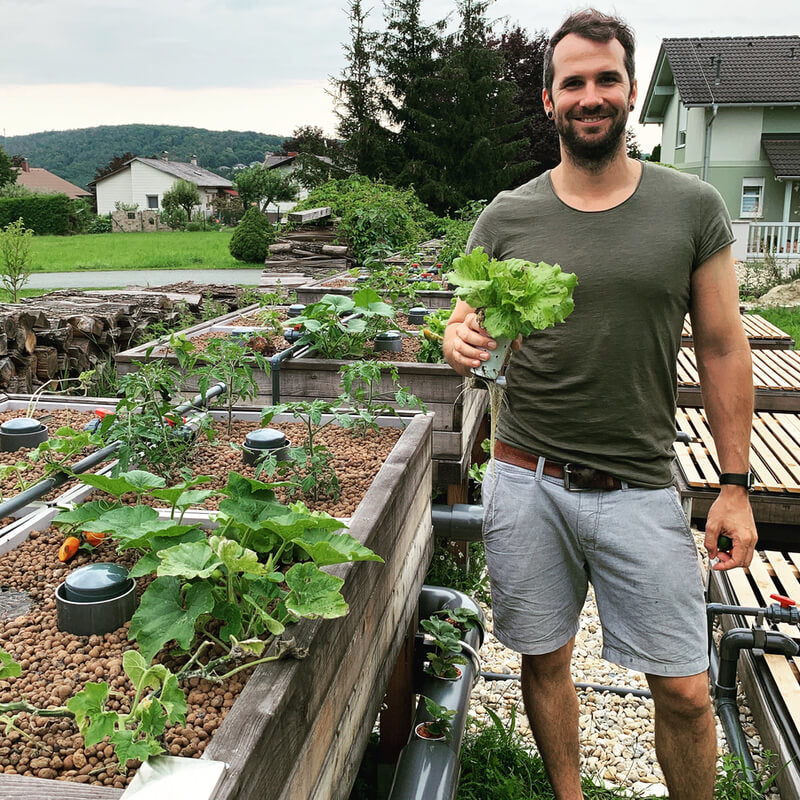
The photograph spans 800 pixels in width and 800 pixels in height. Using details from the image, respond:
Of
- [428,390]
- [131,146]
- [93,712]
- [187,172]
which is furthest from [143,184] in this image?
[93,712]

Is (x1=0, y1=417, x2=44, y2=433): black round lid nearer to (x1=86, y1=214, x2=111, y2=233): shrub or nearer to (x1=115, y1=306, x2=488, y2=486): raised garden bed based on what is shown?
(x1=115, y1=306, x2=488, y2=486): raised garden bed

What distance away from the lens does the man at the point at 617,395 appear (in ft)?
6.35

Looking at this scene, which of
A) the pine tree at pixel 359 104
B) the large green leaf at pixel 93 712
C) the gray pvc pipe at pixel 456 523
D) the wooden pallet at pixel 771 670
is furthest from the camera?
the pine tree at pixel 359 104

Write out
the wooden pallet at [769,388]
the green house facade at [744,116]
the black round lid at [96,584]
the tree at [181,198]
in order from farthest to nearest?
the tree at [181,198], the green house facade at [744,116], the wooden pallet at [769,388], the black round lid at [96,584]

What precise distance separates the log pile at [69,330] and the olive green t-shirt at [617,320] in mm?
4611

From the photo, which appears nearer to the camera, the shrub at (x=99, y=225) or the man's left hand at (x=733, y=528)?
the man's left hand at (x=733, y=528)

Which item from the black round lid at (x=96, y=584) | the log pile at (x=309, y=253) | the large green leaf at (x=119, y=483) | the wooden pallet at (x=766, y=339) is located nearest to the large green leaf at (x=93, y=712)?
the black round lid at (x=96, y=584)

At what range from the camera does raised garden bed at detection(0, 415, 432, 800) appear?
1180 mm

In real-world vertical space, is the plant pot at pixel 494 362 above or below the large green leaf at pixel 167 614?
above

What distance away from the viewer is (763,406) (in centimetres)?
591

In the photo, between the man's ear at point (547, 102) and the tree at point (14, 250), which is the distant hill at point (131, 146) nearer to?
the tree at point (14, 250)

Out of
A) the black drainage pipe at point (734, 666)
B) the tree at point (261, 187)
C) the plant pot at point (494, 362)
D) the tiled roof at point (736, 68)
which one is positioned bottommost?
the black drainage pipe at point (734, 666)

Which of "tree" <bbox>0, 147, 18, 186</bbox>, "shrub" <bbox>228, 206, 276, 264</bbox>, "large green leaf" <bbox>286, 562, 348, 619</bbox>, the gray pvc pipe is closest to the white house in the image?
"tree" <bbox>0, 147, 18, 186</bbox>

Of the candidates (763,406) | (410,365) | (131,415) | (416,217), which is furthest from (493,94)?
(131,415)
